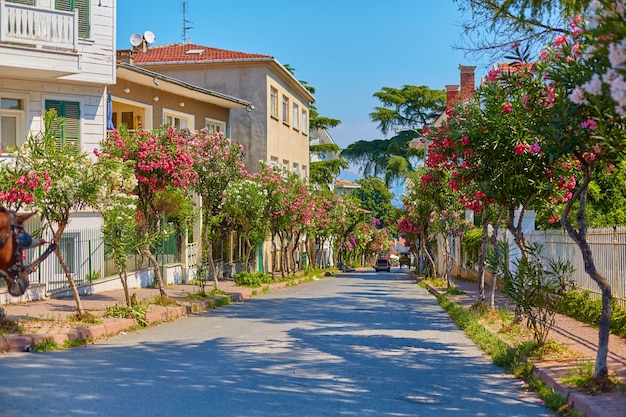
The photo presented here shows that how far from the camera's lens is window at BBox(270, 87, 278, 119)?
139 ft

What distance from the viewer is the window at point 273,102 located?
1662 inches

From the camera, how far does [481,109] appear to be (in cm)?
1363

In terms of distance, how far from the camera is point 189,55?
40.9 m

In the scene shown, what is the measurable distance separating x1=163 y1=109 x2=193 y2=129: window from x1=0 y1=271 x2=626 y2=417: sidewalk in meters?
9.32

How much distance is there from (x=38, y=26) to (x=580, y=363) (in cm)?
1664

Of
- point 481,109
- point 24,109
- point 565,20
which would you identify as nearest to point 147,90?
point 24,109

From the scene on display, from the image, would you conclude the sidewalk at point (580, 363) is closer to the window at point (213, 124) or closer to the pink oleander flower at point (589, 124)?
the pink oleander flower at point (589, 124)

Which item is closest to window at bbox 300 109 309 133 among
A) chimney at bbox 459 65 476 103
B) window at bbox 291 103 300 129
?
window at bbox 291 103 300 129

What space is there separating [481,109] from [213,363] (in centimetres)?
629

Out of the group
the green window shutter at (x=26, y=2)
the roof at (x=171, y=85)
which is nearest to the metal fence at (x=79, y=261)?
the roof at (x=171, y=85)

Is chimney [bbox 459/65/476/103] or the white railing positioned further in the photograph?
chimney [bbox 459/65/476/103]

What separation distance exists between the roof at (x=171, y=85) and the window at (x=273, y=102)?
426 centimetres

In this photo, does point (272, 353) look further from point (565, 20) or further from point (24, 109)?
point (24, 109)

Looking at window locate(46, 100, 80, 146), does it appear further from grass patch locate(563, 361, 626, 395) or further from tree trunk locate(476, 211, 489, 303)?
grass patch locate(563, 361, 626, 395)
